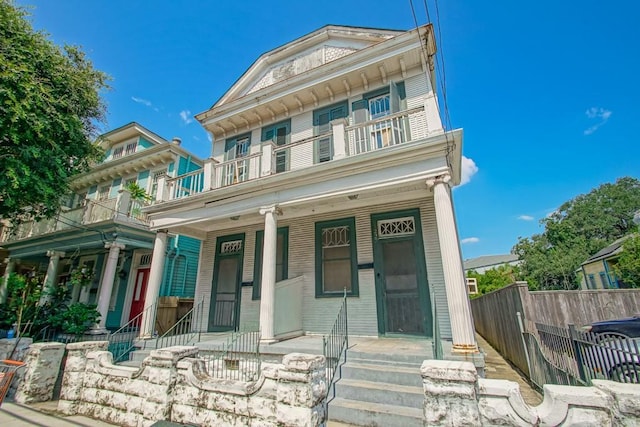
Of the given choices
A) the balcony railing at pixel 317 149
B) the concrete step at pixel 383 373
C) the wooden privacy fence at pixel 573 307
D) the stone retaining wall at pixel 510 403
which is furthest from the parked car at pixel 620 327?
the balcony railing at pixel 317 149

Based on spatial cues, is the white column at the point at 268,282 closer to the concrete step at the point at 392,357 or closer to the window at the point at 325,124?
the concrete step at the point at 392,357

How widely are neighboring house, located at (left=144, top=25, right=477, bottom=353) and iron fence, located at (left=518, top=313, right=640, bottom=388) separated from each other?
1.33 metres

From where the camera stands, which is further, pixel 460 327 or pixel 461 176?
pixel 461 176

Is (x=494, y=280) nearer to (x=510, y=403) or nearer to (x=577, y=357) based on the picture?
(x=577, y=357)

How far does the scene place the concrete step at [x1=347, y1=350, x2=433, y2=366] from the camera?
441 cm

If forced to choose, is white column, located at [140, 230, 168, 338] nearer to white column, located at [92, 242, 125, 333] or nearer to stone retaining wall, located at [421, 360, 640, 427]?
white column, located at [92, 242, 125, 333]

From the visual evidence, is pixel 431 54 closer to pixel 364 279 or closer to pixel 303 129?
pixel 303 129

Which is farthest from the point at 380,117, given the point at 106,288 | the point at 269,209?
the point at 106,288

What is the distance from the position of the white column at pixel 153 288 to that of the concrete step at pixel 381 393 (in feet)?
18.5

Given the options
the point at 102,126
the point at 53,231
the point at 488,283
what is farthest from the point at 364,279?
the point at 488,283

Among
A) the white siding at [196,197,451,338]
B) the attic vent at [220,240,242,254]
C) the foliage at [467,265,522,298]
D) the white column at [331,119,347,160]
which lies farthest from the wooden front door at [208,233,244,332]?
the foliage at [467,265,522,298]

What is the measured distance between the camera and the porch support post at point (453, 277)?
4469mm

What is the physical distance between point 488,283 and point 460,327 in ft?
107

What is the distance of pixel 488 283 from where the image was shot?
3197 cm
